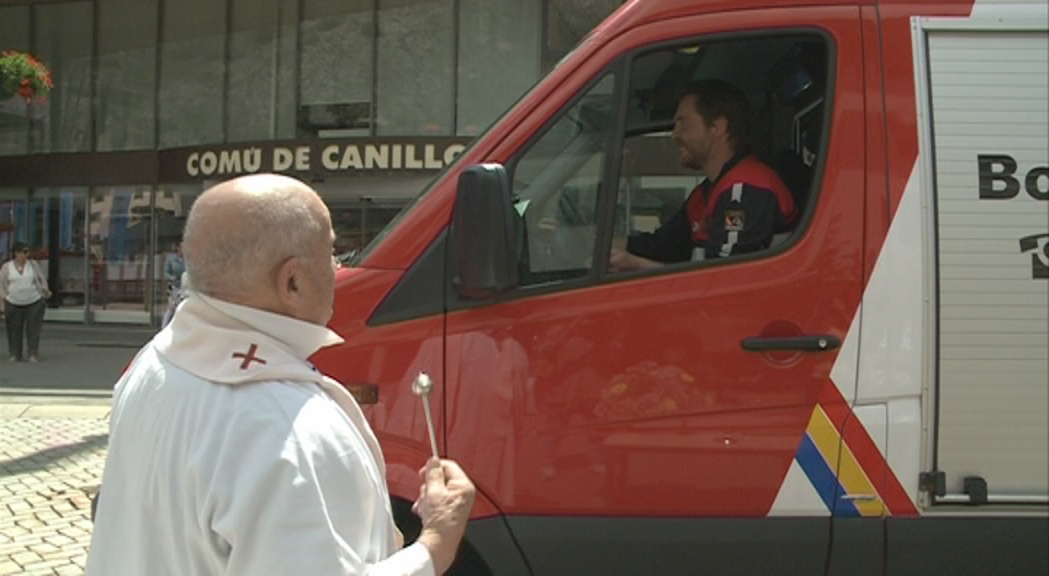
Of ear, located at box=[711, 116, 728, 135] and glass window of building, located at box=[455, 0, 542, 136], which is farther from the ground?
glass window of building, located at box=[455, 0, 542, 136]

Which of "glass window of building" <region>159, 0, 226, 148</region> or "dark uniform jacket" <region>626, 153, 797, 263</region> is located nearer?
"dark uniform jacket" <region>626, 153, 797, 263</region>

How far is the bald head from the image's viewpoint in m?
1.33

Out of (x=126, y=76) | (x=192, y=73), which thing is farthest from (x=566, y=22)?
(x=126, y=76)

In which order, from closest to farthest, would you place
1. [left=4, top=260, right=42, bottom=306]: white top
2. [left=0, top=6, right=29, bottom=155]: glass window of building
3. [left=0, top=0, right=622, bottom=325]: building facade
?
1. [left=4, top=260, right=42, bottom=306]: white top
2. [left=0, top=0, right=622, bottom=325]: building facade
3. [left=0, top=6, right=29, bottom=155]: glass window of building

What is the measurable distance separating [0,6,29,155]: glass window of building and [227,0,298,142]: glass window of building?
5.18 metres

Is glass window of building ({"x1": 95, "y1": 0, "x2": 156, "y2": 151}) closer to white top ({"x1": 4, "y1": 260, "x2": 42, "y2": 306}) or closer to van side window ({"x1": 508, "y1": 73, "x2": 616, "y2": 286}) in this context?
white top ({"x1": 4, "y1": 260, "x2": 42, "y2": 306})

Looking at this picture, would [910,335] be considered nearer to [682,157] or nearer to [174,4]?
[682,157]

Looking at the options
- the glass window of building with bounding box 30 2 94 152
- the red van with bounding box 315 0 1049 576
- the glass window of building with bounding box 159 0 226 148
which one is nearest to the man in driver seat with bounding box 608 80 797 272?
the red van with bounding box 315 0 1049 576

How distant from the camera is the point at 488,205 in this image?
2516 millimetres

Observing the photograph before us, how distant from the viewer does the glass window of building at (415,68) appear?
1662 cm

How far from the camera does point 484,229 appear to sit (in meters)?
2.53

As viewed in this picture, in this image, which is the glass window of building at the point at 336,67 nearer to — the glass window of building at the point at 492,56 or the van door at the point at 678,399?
the glass window of building at the point at 492,56

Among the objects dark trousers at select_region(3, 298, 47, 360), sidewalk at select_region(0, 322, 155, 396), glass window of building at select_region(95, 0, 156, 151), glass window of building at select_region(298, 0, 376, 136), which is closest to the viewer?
sidewalk at select_region(0, 322, 155, 396)

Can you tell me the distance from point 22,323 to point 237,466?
13467 millimetres
